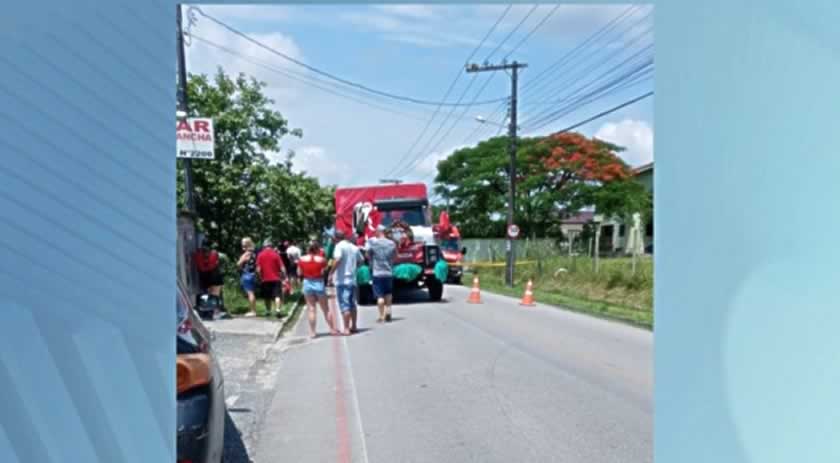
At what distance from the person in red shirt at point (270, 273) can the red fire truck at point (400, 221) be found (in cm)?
364

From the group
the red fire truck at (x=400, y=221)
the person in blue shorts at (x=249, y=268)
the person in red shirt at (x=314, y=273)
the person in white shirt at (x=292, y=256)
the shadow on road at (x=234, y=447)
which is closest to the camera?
the shadow on road at (x=234, y=447)

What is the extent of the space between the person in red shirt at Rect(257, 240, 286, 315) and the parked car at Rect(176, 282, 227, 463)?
10.4 m

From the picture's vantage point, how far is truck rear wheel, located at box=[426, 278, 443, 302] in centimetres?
2012

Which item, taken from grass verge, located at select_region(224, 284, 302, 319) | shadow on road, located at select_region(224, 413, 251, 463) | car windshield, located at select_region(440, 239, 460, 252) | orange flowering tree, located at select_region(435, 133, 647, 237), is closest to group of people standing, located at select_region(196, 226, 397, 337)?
grass verge, located at select_region(224, 284, 302, 319)

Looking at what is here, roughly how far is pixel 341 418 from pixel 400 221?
12773 millimetres

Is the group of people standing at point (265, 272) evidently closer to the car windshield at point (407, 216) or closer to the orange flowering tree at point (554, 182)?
the car windshield at point (407, 216)

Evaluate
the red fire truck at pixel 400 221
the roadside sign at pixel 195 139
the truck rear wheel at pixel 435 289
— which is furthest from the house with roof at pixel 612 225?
the roadside sign at pixel 195 139

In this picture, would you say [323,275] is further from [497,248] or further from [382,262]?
[497,248]

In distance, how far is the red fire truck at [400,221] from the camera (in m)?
19.3
